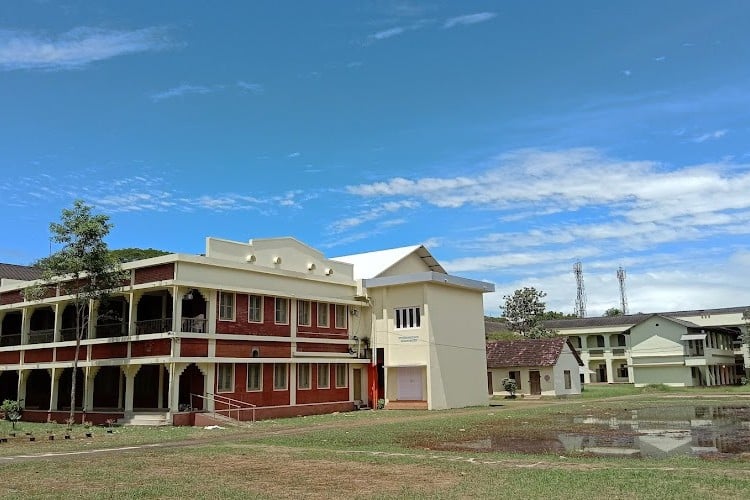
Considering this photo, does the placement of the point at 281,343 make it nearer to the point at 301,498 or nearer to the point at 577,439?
the point at 577,439

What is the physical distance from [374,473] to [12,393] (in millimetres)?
33292

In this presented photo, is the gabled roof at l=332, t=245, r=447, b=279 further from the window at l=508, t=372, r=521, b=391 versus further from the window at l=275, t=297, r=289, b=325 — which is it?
the window at l=508, t=372, r=521, b=391

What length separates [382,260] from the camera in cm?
4241

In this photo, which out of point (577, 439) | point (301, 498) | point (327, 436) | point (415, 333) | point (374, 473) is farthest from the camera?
point (415, 333)

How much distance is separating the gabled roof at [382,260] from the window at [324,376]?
22.6ft

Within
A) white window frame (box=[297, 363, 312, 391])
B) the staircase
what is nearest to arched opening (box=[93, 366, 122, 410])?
the staircase

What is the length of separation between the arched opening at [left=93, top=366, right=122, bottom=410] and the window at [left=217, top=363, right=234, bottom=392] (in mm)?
6276

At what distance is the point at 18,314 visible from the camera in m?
39.3

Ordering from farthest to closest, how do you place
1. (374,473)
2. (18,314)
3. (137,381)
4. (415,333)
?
(18,314)
(415,333)
(137,381)
(374,473)

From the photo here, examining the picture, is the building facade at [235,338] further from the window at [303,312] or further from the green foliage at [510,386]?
the green foliage at [510,386]

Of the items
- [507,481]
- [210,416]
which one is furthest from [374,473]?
[210,416]

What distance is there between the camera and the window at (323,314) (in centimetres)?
3553

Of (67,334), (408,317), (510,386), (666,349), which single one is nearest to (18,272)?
(67,334)

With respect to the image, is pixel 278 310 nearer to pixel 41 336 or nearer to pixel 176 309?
pixel 176 309
